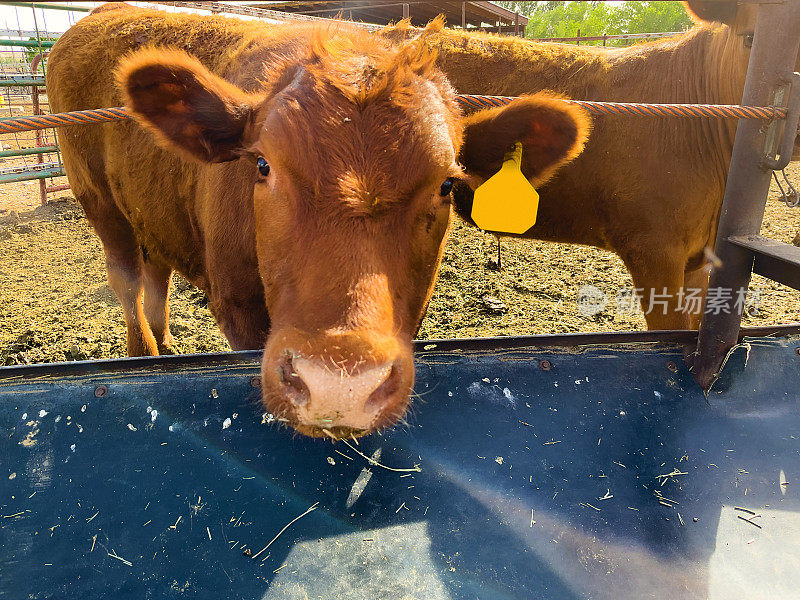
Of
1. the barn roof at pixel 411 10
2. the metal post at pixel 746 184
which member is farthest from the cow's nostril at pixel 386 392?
the barn roof at pixel 411 10

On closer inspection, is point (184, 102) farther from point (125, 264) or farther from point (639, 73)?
point (639, 73)

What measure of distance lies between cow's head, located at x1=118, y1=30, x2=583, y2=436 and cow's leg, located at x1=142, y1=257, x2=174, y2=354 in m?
2.09

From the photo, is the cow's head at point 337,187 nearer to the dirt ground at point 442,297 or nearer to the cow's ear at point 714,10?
the cow's ear at point 714,10

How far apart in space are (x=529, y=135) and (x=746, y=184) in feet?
2.53

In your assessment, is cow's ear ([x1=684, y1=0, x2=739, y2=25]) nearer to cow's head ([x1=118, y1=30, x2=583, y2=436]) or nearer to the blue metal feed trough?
cow's head ([x1=118, y1=30, x2=583, y2=436])

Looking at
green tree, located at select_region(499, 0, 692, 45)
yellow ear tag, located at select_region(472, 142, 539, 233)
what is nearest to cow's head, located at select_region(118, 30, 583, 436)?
yellow ear tag, located at select_region(472, 142, 539, 233)

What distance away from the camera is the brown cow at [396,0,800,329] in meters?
3.14

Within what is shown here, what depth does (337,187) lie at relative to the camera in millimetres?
1502

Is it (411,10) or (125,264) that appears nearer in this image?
(125,264)

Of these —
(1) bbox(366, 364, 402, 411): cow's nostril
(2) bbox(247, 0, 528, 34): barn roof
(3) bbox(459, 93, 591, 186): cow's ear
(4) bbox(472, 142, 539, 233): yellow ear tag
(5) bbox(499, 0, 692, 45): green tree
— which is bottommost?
(1) bbox(366, 364, 402, 411): cow's nostril

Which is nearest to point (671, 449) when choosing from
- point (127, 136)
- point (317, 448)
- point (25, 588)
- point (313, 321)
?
point (317, 448)

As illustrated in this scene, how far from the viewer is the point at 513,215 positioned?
216cm

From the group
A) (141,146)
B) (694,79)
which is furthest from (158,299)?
(694,79)

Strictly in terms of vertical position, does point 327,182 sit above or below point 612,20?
below
